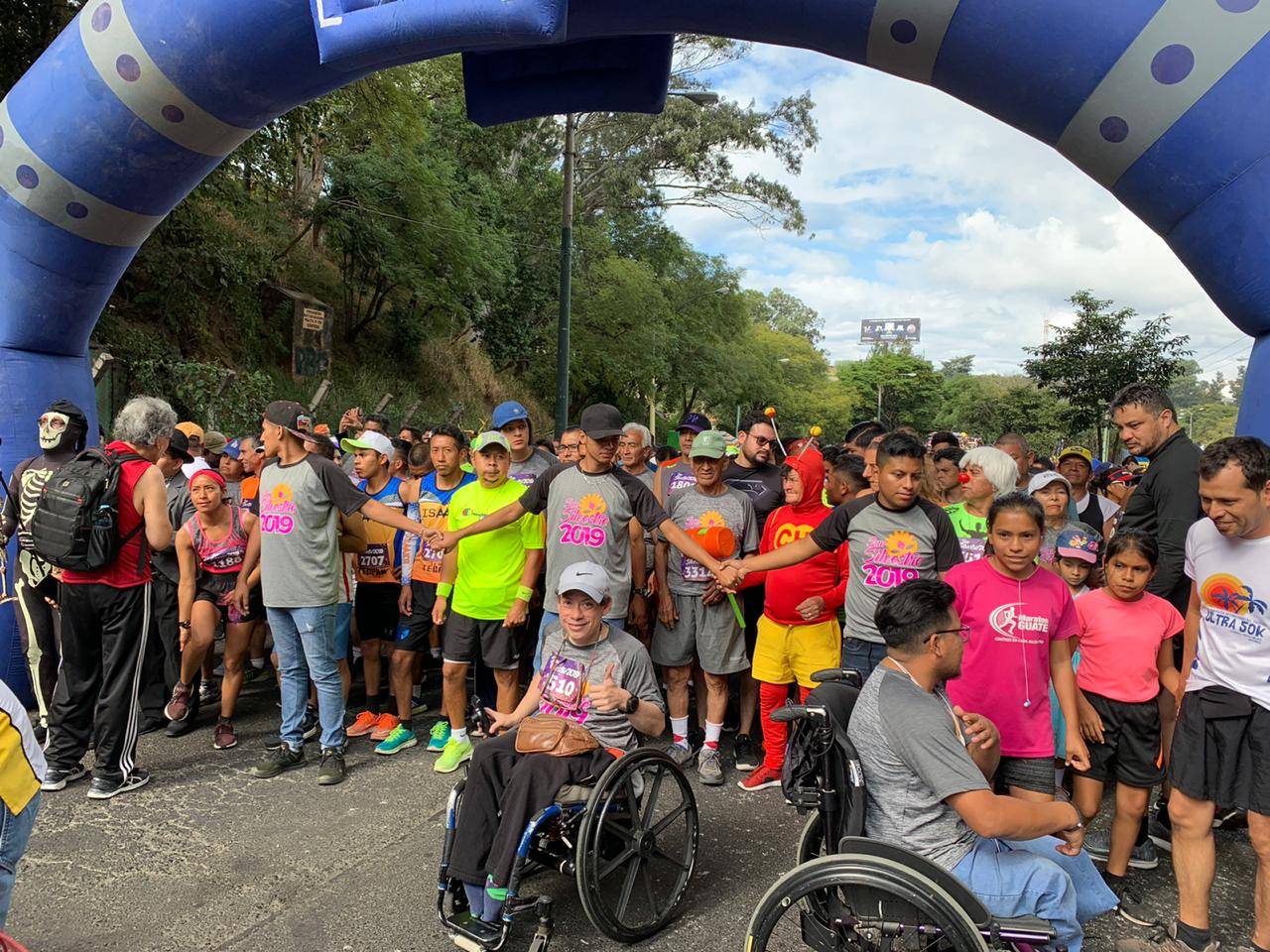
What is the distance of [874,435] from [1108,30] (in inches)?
133

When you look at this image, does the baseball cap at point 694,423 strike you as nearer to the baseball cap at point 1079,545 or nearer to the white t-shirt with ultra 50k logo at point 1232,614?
the baseball cap at point 1079,545

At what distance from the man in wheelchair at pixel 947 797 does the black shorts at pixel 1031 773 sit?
0.65 meters

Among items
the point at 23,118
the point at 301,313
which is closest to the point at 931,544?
the point at 23,118

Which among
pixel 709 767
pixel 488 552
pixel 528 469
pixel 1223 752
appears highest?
pixel 528 469

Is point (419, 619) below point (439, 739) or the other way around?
the other way around

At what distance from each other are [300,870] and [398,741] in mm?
1385

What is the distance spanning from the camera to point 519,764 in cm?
312

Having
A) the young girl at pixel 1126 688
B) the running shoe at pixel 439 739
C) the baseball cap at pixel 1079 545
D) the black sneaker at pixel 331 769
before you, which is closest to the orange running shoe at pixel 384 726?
the running shoe at pixel 439 739

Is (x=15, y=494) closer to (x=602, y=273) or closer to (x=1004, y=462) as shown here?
(x=1004, y=462)

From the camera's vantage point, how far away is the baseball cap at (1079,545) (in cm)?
436

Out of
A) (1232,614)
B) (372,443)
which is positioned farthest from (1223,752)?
(372,443)

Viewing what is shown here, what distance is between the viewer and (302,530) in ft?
15.2

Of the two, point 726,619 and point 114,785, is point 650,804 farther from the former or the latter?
point 114,785

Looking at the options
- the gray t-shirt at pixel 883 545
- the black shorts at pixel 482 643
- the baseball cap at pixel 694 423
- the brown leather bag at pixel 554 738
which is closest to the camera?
the brown leather bag at pixel 554 738
